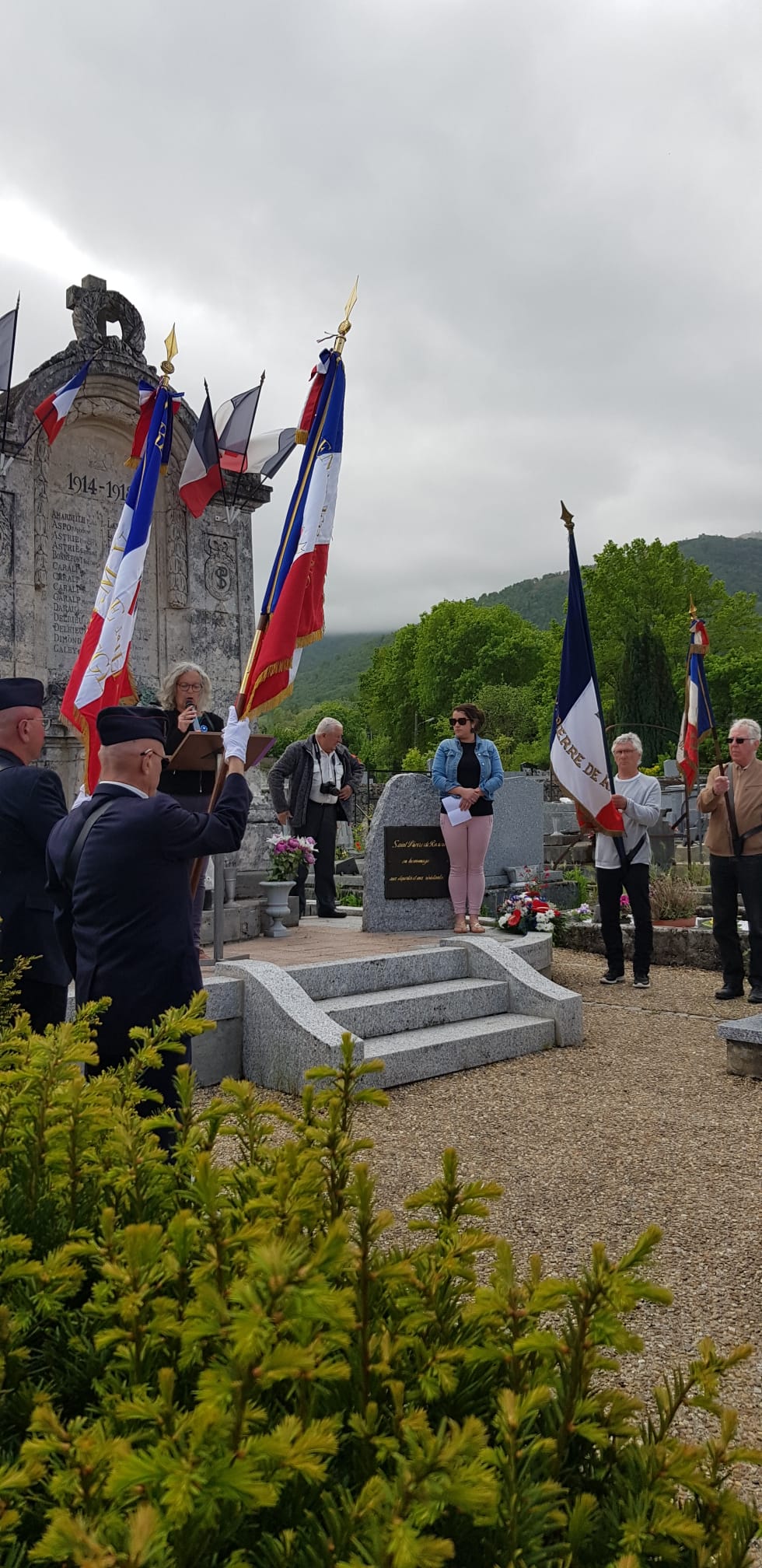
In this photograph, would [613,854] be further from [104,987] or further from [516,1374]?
[516,1374]

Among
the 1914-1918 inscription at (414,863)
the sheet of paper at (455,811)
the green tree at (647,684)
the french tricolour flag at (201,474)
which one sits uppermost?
the green tree at (647,684)

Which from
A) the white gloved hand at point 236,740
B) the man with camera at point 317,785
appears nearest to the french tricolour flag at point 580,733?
the man with camera at point 317,785

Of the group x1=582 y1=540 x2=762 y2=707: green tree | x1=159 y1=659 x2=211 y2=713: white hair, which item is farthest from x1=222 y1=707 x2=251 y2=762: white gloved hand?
x1=582 y1=540 x2=762 y2=707: green tree

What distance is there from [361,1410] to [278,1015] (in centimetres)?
462

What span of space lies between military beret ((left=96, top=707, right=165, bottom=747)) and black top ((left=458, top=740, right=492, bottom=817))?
17.1 feet

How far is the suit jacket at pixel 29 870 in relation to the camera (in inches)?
165

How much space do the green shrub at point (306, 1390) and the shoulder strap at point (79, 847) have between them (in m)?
1.77

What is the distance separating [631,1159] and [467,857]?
13.5 ft

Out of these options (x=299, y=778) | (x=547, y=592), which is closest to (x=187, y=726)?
(x=299, y=778)

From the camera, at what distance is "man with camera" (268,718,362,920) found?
927cm

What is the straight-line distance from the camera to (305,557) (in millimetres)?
6355

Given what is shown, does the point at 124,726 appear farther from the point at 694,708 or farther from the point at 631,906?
the point at 694,708

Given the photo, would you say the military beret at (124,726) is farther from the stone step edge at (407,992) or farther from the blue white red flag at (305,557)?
the stone step edge at (407,992)

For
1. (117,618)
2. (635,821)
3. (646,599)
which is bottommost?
(635,821)
